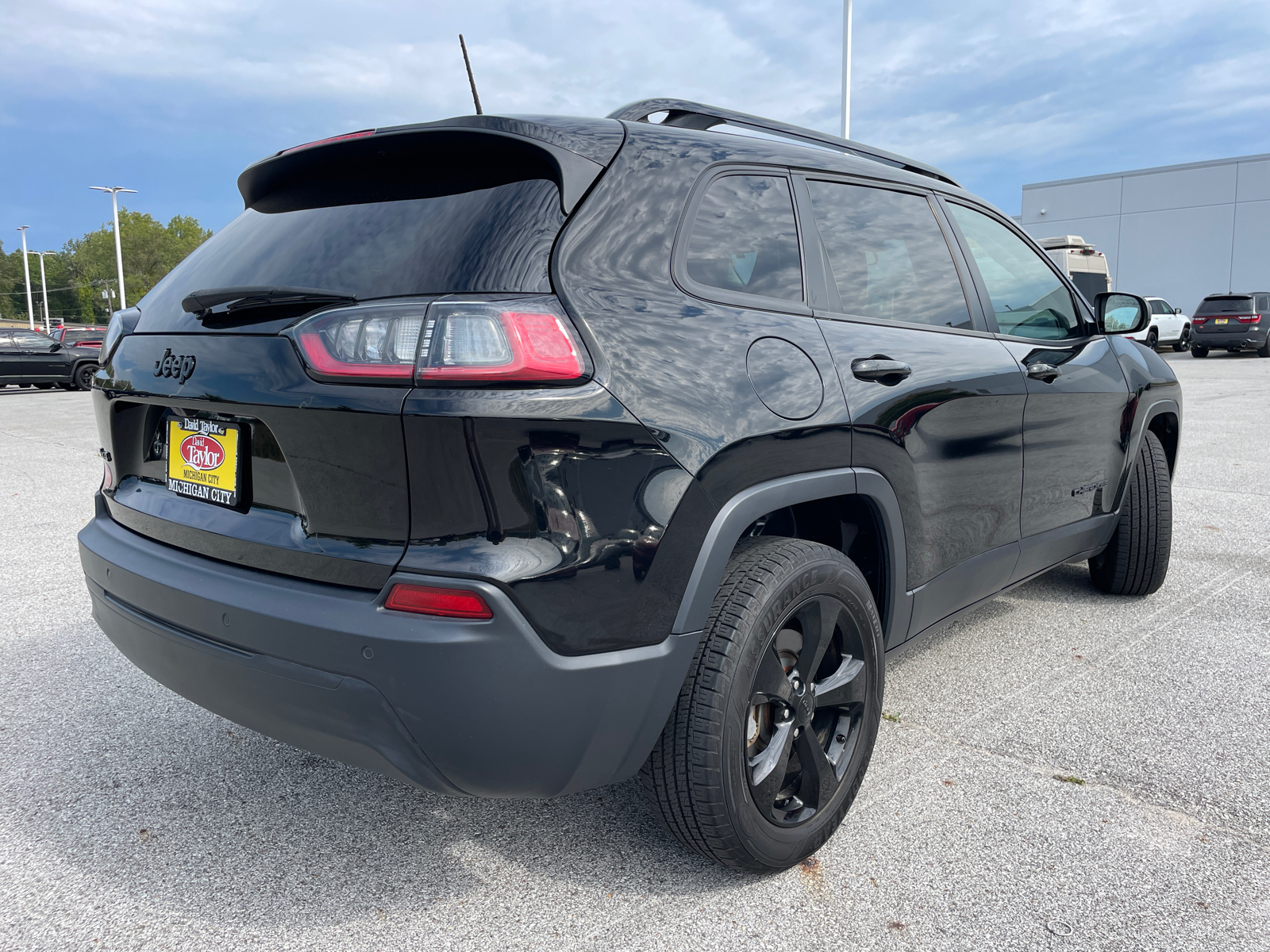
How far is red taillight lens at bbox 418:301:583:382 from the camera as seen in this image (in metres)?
1.66

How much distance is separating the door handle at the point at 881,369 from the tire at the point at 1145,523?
6.82 feet

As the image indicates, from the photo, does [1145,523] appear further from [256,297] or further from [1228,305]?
[1228,305]

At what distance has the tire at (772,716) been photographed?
1922 mm

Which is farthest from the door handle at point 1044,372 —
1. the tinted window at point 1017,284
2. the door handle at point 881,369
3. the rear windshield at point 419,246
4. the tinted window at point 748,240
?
the rear windshield at point 419,246

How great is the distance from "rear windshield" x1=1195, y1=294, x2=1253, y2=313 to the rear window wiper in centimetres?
2738

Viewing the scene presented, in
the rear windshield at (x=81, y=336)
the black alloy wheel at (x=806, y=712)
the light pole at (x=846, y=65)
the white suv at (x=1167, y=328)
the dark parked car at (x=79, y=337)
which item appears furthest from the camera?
the white suv at (x=1167, y=328)

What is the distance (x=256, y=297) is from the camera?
Result: 1903 millimetres

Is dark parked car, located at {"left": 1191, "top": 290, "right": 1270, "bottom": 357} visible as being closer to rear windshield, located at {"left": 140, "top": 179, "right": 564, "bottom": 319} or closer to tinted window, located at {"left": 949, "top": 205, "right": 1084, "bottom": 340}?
tinted window, located at {"left": 949, "top": 205, "right": 1084, "bottom": 340}

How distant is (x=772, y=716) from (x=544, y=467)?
0.91 m

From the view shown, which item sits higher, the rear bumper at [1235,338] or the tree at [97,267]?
the tree at [97,267]

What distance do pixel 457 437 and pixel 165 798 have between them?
1.60 m

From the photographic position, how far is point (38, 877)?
7.09 feet

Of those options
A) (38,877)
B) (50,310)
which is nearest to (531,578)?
(38,877)

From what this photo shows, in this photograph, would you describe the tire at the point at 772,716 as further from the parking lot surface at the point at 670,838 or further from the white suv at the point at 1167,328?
the white suv at the point at 1167,328
